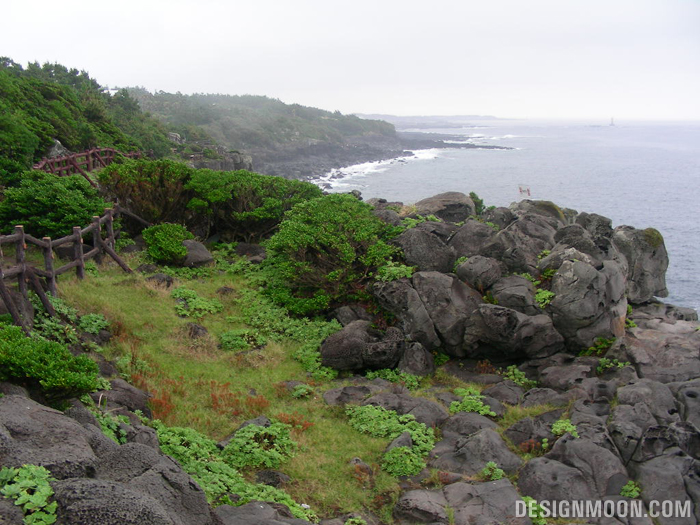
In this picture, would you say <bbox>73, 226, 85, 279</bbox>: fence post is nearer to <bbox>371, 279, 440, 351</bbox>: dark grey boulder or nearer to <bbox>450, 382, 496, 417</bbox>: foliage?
<bbox>371, 279, 440, 351</bbox>: dark grey boulder

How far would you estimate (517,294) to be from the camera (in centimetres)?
1964

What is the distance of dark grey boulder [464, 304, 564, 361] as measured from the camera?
18406 millimetres

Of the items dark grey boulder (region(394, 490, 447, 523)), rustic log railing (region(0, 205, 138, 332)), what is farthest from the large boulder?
rustic log railing (region(0, 205, 138, 332))

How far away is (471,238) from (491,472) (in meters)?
13.4

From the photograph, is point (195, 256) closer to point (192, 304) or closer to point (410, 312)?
point (192, 304)

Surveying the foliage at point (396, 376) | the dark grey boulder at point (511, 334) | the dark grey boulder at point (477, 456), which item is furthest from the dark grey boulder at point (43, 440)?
the dark grey boulder at point (511, 334)

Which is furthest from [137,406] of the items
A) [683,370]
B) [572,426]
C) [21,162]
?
[21,162]

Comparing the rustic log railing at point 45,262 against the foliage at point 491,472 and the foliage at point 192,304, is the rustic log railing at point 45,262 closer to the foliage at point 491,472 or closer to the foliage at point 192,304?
the foliage at point 192,304

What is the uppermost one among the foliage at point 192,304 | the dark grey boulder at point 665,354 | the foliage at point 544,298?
the foliage at point 544,298

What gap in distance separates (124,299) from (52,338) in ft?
16.2

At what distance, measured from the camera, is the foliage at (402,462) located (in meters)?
12.0

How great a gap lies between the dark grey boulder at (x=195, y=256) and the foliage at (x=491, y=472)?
17246mm

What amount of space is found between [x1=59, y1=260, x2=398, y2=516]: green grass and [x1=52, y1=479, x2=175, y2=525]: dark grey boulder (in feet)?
16.5

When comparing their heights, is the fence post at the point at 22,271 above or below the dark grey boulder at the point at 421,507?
above
